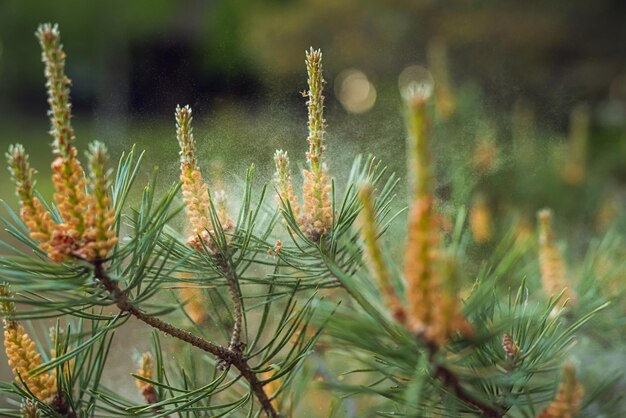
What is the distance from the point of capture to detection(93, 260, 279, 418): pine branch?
0.23 m

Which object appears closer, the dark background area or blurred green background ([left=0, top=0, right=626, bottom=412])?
blurred green background ([left=0, top=0, right=626, bottom=412])

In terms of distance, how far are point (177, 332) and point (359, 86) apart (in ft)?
4.69

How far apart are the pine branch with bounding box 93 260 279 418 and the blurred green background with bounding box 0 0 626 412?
7.3 inches

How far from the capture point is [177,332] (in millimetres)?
245

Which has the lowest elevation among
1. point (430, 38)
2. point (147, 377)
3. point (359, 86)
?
point (147, 377)

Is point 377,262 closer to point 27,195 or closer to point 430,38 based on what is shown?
point 27,195

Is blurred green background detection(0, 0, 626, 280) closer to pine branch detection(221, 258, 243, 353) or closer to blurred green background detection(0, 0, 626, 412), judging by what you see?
blurred green background detection(0, 0, 626, 412)

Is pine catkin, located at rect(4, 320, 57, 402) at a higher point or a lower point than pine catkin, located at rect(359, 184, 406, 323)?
lower

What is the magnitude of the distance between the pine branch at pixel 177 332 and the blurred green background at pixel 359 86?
0.19 meters

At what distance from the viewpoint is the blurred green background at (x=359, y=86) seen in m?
0.65

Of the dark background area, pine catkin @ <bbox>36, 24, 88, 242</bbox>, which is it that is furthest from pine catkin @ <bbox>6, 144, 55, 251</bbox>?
the dark background area

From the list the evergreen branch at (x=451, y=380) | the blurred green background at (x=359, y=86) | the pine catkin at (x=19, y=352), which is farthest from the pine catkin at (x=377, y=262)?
the blurred green background at (x=359, y=86)

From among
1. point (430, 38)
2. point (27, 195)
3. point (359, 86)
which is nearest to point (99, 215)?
point (27, 195)

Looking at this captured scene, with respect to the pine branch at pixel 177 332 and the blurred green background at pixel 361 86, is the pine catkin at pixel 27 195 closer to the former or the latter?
the pine branch at pixel 177 332
